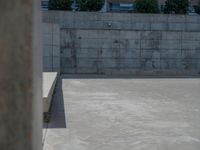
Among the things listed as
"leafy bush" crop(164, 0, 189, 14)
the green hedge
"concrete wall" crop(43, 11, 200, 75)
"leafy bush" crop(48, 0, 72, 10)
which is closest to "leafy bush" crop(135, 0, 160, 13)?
"leafy bush" crop(164, 0, 189, 14)

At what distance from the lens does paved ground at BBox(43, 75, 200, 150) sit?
14.3 ft

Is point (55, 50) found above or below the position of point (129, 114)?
above

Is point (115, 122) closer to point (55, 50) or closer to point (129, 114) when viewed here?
point (129, 114)

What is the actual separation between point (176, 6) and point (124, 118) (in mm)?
13444

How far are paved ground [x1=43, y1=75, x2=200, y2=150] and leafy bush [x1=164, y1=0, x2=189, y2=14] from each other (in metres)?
8.75

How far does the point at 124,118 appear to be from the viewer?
5.90 meters

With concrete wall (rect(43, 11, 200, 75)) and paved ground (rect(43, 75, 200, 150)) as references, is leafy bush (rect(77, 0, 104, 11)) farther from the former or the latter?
paved ground (rect(43, 75, 200, 150))
